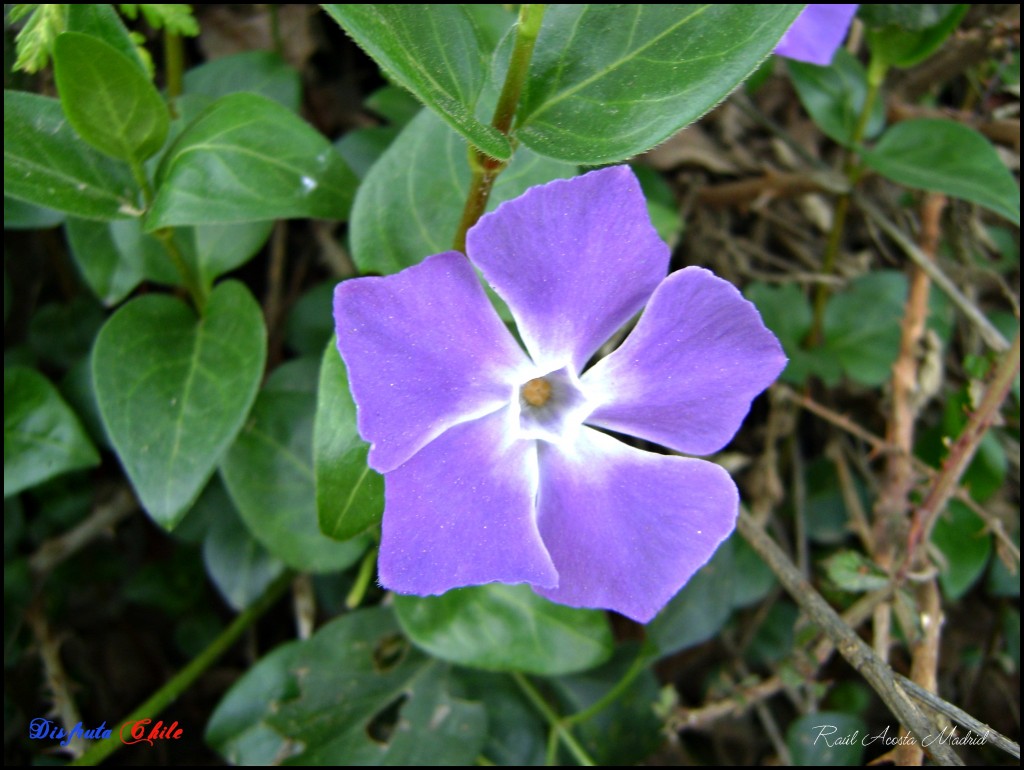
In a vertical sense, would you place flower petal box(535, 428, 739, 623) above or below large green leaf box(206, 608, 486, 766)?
above

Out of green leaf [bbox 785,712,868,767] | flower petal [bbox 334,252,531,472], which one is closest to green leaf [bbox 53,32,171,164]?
flower petal [bbox 334,252,531,472]

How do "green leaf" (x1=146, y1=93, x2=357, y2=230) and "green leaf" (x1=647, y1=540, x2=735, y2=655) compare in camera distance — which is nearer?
"green leaf" (x1=146, y1=93, x2=357, y2=230)

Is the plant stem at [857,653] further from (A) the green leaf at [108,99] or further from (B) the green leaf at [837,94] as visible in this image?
(A) the green leaf at [108,99]

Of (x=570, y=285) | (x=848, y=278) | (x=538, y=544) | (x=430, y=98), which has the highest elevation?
(x=430, y=98)

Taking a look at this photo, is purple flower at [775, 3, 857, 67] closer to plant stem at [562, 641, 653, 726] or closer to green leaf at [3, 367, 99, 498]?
plant stem at [562, 641, 653, 726]

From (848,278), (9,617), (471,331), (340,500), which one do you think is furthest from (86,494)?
(848,278)

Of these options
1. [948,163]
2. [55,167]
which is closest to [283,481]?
[55,167]

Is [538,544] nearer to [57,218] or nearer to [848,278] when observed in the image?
[57,218]
